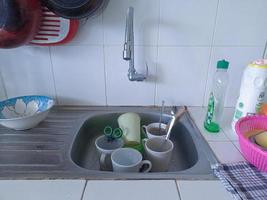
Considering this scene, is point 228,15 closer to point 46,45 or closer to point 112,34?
point 112,34

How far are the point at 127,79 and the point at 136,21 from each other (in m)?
0.23

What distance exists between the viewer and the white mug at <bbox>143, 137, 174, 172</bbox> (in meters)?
0.72

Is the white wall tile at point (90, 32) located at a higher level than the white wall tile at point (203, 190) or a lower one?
higher

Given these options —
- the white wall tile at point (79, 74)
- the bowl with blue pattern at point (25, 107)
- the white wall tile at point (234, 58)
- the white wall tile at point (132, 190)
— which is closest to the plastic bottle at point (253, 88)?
the white wall tile at point (234, 58)

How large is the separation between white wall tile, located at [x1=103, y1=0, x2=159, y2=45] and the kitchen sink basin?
0.29 m

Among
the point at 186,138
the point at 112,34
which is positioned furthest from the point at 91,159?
the point at 112,34

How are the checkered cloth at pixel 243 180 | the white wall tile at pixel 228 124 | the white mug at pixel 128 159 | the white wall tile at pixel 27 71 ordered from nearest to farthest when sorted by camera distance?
the checkered cloth at pixel 243 180 → the white mug at pixel 128 159 → the white wall tile at pixel 228 124 → the white wall tile at pixel 27 71

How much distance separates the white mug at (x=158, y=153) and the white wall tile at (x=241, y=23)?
44 centimetres

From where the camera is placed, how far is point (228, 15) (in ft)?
2.78

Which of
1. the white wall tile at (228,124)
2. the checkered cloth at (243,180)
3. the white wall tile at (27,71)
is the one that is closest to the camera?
the checkered cloth at (243,180)

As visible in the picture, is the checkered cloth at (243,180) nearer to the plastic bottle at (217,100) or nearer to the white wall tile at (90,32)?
the plastic bottle at (217,100)

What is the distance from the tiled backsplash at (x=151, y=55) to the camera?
2.76 feet

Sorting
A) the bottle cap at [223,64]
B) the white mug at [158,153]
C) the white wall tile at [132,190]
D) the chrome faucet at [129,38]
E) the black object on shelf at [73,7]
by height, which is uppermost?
the black object on shelf at [73,7]

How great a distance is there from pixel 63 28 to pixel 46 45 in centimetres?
10
